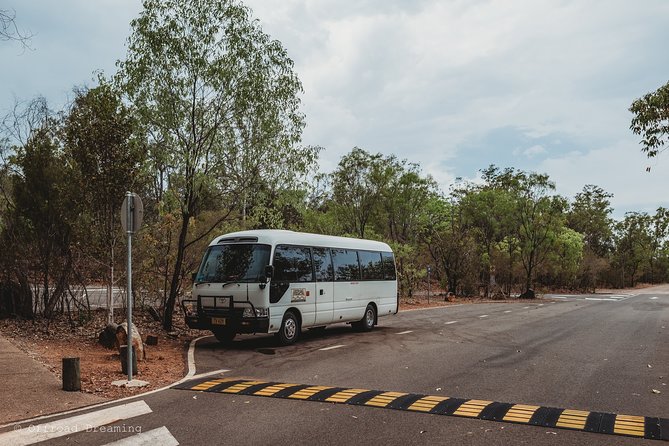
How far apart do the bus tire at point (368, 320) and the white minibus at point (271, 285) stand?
0.84m

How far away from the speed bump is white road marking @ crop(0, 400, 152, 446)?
1358 mm

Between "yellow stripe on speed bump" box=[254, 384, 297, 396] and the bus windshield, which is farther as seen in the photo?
the bus windshield

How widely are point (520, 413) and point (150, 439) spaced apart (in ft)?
13.7

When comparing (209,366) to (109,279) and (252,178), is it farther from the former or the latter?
(252,178)

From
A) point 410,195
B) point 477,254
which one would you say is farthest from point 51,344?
point 477,254

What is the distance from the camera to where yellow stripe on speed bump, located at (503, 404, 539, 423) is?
21.6ft

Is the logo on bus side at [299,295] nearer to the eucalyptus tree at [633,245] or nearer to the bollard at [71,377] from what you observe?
the bollard at [71,377]

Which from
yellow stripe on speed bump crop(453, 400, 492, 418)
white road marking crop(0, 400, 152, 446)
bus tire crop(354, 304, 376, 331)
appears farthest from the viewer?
bus tire crop(354, 304, 376, 331)

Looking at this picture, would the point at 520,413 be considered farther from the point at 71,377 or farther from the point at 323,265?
the point at 323,265

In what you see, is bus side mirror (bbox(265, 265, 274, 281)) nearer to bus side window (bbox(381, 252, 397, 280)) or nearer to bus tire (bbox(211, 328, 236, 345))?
bus tire (bbox(211, 328, 236, 345))

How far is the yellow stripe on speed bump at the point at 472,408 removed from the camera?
680 centimetres

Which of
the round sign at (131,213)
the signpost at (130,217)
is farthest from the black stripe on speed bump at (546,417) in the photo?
the round sign at (131,213)

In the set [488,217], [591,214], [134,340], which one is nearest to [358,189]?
[488,217]

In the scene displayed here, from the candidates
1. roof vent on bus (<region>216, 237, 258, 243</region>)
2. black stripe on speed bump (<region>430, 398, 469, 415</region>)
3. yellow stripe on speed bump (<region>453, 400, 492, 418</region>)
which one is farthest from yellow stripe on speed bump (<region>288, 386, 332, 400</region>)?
roof vent on bus (<region>216, 237, 258, 243</region>)
